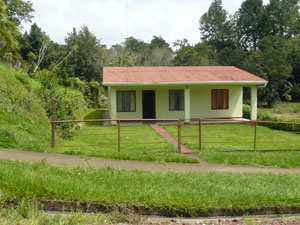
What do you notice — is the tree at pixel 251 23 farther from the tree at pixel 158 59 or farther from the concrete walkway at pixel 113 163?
the concrete walkway at pixel 113 163

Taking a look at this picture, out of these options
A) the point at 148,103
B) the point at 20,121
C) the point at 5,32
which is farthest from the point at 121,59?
the point at 20,121

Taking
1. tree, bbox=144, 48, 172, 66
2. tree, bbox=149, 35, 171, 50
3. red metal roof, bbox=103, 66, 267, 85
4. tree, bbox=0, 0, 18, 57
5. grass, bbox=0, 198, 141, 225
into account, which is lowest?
grass, bbox=0, 198, 141, 225

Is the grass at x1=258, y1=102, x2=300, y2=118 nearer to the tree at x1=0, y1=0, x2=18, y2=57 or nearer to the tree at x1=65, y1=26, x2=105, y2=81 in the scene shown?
the tree at x1=65, y1=26, x2=105, y2=81

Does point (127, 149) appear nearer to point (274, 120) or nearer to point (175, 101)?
point (175, 101)

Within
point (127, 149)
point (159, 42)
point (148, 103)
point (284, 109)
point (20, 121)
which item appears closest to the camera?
point (20, 121)


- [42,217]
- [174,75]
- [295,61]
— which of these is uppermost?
[295,61]

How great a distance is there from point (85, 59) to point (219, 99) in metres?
17.8

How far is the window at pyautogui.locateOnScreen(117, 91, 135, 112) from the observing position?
1961cm

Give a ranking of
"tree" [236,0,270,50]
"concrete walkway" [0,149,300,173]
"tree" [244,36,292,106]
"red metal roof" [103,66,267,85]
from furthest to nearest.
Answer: "tree" [236,0,270,50], "tree" [244,36,292,106], "red metal roof" [103,66,267,85], "concrete walkway" [0,149,300,173]

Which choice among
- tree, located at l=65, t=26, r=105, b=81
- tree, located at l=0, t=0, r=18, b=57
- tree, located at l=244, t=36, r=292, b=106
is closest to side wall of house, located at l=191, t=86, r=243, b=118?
tree, located at l=0, t=0, r=18, b=57

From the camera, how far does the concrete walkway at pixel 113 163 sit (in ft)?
25.2

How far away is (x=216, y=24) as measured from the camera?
57281mm

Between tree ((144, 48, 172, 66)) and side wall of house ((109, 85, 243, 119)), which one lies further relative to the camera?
tree ((144, 48, 172, 66))

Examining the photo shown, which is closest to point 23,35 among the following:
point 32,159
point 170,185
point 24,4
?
point 24,4
